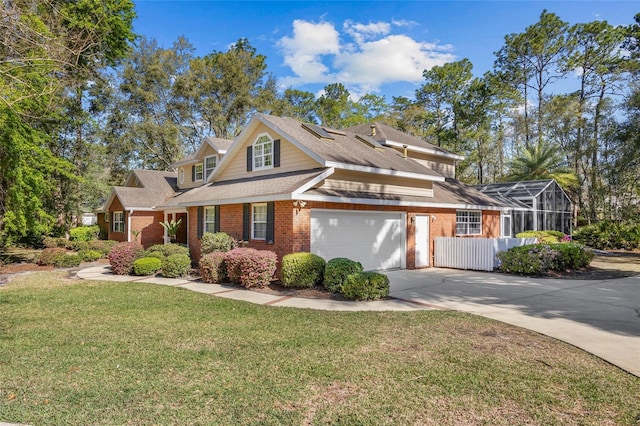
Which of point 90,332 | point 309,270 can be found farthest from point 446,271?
point 90,332

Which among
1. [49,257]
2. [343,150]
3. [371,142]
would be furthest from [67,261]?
[371,142]

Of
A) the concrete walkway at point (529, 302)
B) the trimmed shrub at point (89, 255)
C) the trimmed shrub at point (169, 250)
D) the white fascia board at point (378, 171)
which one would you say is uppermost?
the white fascia board at point (378, 171)

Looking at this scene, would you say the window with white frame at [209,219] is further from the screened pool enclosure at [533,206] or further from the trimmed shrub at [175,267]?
the screened pool enclosure at [533,206]

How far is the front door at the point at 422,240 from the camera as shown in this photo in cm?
1510

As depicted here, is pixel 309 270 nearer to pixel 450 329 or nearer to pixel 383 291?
pixel 383 291

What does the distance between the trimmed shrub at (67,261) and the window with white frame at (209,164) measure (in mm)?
7315

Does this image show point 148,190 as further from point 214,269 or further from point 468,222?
point 468,222

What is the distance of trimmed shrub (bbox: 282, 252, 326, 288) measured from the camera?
1027 cm

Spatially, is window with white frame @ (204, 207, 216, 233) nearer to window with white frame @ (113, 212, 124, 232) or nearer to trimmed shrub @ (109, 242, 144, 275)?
trimmed shrub @ (109, 242, 144, 275)

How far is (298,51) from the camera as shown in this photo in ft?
77.2

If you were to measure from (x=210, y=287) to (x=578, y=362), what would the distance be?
9.10 metres

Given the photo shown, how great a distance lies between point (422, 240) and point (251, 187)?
7255mm

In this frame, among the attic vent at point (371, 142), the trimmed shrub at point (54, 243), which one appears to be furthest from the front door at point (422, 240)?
the trimmed shrub at point (54, 243)

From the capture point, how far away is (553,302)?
852 centimetres
